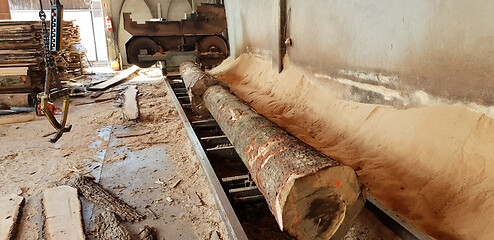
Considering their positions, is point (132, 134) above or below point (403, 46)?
below

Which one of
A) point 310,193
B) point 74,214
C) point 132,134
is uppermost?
point 310,193

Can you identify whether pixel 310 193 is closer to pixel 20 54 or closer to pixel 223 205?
pixel 223 205

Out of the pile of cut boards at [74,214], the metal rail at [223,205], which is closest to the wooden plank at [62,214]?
the pile of cut boards at [74,214]

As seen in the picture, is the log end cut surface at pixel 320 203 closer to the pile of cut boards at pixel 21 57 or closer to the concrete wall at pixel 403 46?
the concrete wall at pixel 403 46

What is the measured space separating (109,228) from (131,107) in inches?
163

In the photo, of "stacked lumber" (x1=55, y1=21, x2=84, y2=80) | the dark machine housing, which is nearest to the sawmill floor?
the dark machine housing

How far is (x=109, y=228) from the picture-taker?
2.63 meters

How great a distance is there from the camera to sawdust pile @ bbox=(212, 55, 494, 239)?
217 centimetres

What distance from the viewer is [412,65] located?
2957mm

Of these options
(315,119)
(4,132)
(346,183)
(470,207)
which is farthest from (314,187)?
(4,132)

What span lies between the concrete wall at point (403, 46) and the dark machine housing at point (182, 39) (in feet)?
16.5

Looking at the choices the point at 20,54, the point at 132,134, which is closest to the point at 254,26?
the point at 132,134

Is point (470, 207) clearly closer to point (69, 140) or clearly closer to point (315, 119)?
point (315, 119)

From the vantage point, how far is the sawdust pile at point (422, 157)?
217 cm
